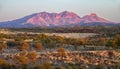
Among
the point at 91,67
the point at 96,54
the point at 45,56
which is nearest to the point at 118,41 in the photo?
the point at 96,54

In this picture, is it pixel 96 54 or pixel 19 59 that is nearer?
pixel 19 59

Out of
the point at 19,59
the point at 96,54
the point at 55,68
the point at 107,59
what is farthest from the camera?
the point at 96,54

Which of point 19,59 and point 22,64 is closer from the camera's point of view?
point 22,64

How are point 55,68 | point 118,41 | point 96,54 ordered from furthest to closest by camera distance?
1. point 118,41
2. point 96,54
3. point 55,68

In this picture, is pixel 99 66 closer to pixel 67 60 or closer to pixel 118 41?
pixel 67 60

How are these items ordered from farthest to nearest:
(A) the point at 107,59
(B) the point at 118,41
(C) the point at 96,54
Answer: (B) the point at 118,41, (C) the point at 96,54, (A) the point at 107,59

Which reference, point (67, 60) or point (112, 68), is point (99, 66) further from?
point (67, 60)

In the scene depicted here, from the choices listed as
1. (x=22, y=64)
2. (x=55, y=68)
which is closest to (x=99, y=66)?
(x=55, y=68)

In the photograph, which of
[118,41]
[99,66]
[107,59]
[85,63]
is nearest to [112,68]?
[99,66]

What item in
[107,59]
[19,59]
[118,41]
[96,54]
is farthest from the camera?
[118,41]
